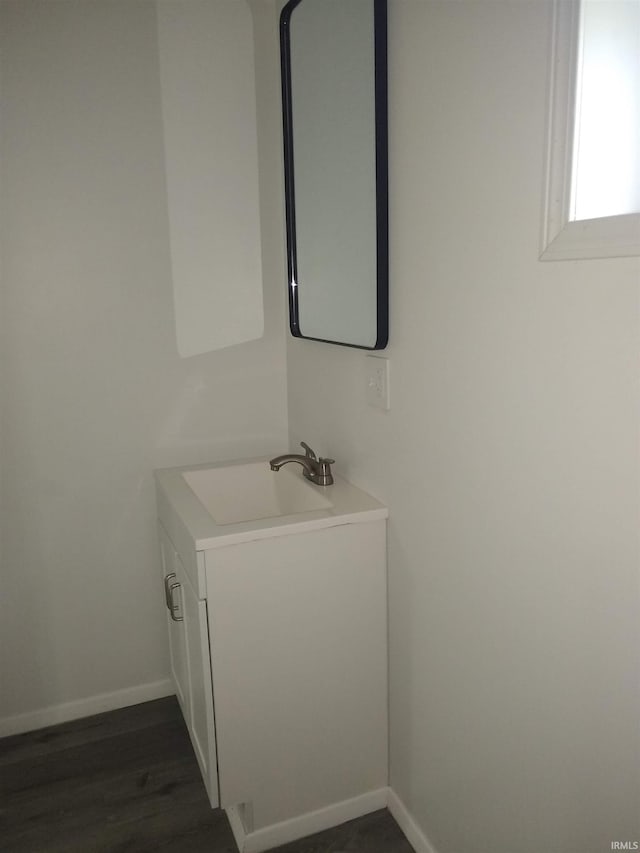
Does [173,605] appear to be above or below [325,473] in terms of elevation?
below

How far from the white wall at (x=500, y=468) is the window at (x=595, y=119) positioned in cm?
4

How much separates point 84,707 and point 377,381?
1529mm

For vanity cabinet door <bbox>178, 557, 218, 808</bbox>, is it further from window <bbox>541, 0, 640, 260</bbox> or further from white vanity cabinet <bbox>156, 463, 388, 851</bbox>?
window <bbox>541, 0, 640, 260</bbox>

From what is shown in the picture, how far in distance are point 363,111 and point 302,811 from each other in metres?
1.75

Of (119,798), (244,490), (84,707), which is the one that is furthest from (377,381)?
(84,707)

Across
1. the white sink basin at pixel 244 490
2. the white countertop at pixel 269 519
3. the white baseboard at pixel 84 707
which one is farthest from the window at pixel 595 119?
the white baseboard at pixel 84 707

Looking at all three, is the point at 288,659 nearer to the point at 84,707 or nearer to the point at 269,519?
the point at 269,519

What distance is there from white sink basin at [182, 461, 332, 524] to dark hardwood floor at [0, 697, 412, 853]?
2.46 feet

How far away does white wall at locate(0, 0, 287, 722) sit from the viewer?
191cm

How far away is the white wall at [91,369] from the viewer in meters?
1.91

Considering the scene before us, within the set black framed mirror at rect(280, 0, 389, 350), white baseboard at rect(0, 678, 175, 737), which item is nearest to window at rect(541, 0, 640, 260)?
black framed mirror at rect(280, 0, 389, 350)

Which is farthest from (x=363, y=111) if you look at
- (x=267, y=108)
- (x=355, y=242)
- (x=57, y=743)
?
(x=57, y=743)

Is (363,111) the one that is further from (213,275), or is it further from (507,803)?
(507,803)

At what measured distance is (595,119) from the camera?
3.20 feet
